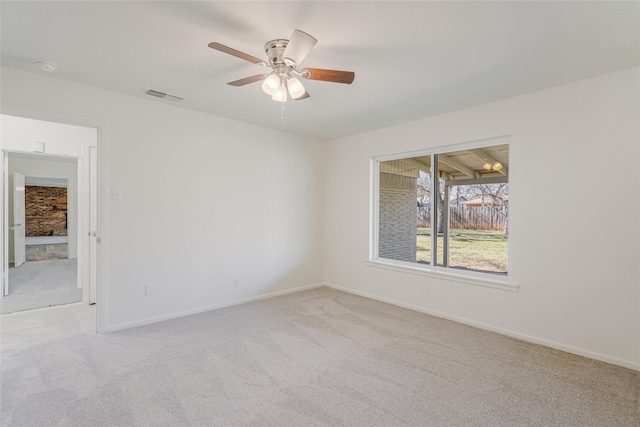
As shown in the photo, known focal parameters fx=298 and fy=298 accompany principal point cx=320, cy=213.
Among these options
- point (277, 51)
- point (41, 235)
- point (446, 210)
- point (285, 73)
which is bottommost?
point (41, 235)

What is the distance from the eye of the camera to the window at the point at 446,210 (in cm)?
335

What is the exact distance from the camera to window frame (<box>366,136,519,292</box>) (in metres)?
3.15

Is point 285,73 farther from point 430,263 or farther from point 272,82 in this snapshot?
point 430,263

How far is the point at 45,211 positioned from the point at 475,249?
12393mm

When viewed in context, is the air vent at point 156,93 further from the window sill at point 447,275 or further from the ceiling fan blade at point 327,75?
the window sill at point 447,275

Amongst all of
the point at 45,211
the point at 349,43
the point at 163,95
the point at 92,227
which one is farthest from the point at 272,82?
the point at 45,211

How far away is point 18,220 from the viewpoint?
5781mm

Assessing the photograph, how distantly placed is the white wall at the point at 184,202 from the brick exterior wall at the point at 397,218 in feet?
4.10

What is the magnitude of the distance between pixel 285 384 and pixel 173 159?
270cm

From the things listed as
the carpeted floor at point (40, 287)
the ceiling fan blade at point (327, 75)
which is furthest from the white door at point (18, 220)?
the ceiling fan blade at point (327, 75)

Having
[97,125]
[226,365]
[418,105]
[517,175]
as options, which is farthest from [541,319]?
[97,125]

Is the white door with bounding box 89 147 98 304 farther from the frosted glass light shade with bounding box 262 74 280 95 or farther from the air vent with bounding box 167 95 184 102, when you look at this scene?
the frosted glass light shade with bounding box 262 74 280 95

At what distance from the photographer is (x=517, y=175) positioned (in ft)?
9.95

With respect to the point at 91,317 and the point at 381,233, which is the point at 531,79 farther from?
the point at 91,317
